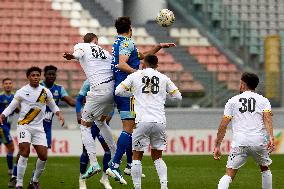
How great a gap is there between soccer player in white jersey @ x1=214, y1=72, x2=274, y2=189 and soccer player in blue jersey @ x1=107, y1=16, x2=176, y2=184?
184cm

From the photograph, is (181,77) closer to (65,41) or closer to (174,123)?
(174,123)

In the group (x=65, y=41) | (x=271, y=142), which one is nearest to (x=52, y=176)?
(x=271, y=142)

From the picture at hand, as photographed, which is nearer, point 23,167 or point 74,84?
point 23,167

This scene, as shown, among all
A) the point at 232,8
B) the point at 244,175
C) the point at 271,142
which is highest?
the point at 232,8

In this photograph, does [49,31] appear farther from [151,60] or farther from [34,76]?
[151,60]

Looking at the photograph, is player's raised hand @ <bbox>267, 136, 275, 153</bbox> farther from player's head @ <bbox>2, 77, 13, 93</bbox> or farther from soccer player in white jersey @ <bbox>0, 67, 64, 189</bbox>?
player's head @ <bbox>2, 77, 13, 93</bbox>

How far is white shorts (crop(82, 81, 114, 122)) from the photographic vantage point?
12828 millimetres

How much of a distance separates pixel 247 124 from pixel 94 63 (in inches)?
115

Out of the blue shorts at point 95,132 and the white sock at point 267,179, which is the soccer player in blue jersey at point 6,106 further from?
the white sock at point 267,179

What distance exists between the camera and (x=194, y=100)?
2511 centimetres

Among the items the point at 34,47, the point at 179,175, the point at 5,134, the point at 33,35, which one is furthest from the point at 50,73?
the point at 33,35

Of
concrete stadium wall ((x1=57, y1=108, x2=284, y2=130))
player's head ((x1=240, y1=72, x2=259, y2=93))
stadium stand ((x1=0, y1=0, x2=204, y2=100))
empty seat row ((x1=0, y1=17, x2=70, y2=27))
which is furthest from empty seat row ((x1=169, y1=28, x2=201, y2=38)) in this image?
player's head ((x1=240, y1=72, x2=259, y2=93))

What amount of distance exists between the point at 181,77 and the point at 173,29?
6.51m

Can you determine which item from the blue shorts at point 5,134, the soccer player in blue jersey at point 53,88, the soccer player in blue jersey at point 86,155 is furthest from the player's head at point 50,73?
the blue shorts at point 5,134
